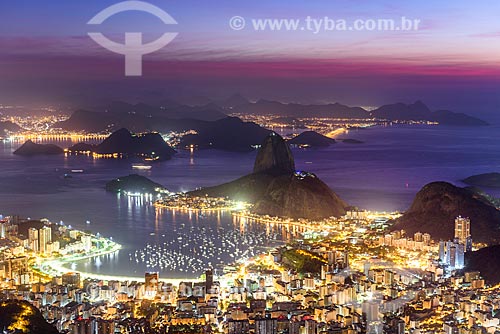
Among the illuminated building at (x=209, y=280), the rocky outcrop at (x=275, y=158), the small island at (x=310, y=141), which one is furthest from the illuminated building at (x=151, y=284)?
the small island at (x=310, y=141)

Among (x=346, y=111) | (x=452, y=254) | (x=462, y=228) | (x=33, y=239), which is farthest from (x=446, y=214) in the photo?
(x=346, y=111)

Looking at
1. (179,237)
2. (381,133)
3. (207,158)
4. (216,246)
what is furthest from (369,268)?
(381,133)

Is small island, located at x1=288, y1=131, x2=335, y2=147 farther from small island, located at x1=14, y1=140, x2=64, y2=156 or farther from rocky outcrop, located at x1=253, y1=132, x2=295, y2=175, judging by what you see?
rocky outcrop, located at x1=253, y1=132, x2=295, y2=175

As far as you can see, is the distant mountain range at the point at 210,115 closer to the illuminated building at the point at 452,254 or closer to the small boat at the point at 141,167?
the small boat at the point at 141,167

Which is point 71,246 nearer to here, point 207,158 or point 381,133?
point 207,158

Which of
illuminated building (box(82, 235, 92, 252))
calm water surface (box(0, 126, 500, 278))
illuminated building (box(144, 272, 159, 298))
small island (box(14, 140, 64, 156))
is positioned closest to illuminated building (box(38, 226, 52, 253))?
illuminated building (box(82, 235, 92, 252))
